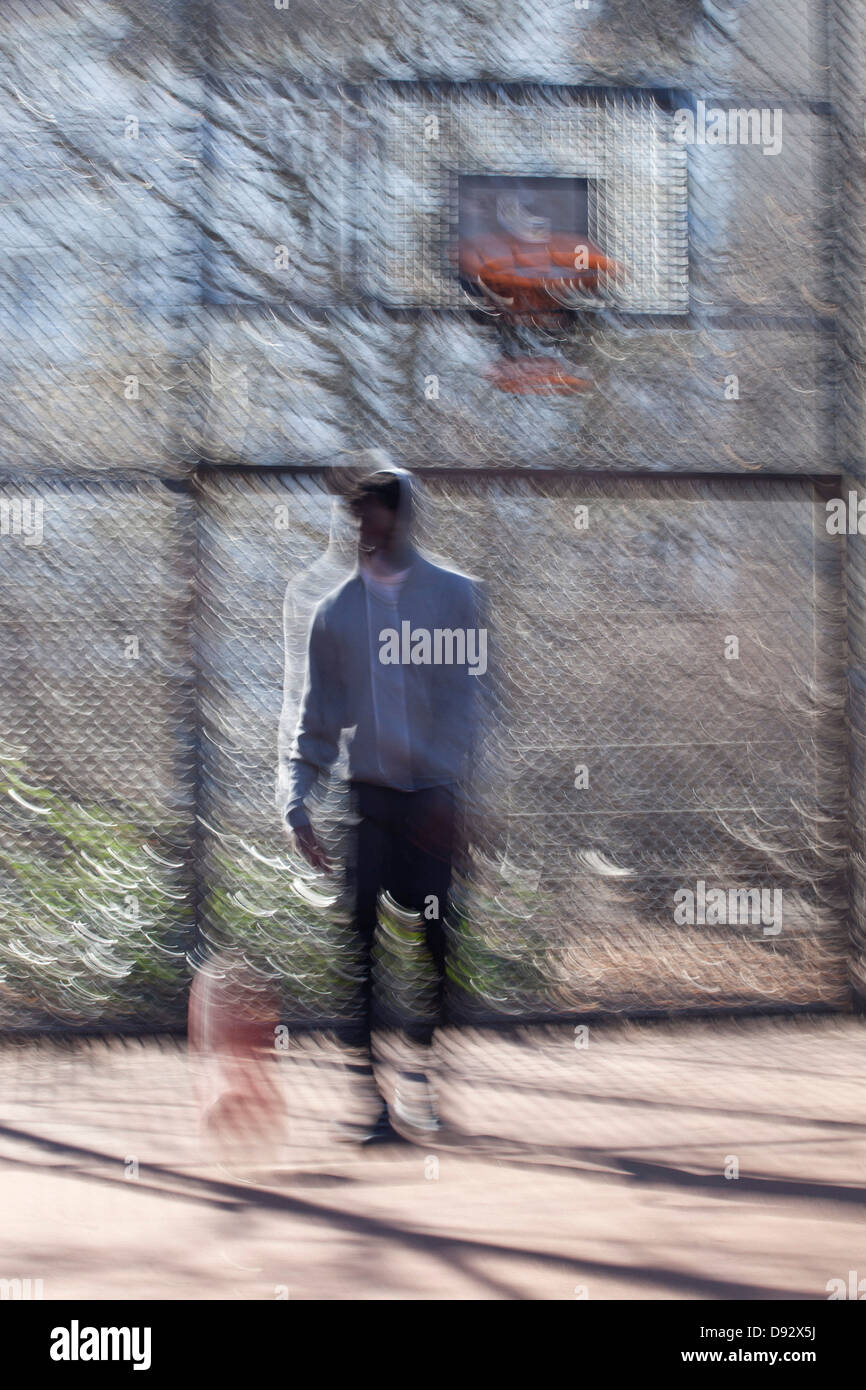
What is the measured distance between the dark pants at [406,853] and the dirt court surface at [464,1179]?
16.1 inches

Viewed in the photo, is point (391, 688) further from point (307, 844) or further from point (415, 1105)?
point (415, 1105)

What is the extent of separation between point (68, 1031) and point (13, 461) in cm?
184

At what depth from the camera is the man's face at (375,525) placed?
3.01 metres

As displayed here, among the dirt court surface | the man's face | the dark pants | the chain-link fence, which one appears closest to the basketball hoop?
the chain-link fence

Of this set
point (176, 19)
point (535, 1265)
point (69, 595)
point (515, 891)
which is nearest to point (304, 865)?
point (515, 891)

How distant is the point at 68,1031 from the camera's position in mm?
3902

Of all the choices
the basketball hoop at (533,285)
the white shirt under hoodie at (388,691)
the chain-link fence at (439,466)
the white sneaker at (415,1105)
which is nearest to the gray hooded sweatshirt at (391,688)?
the white shirt under hoodie at (388,691)

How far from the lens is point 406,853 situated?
2990 mm

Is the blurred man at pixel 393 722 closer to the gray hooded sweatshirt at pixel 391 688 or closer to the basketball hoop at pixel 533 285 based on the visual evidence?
the gray hooded sweatshirt at pixel 391 688

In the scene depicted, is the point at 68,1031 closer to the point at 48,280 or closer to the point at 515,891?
the point at 515,891

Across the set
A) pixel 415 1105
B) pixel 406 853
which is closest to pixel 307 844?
pixel 406 853

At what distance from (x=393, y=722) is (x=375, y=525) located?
49 cm

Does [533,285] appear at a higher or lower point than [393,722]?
higher
